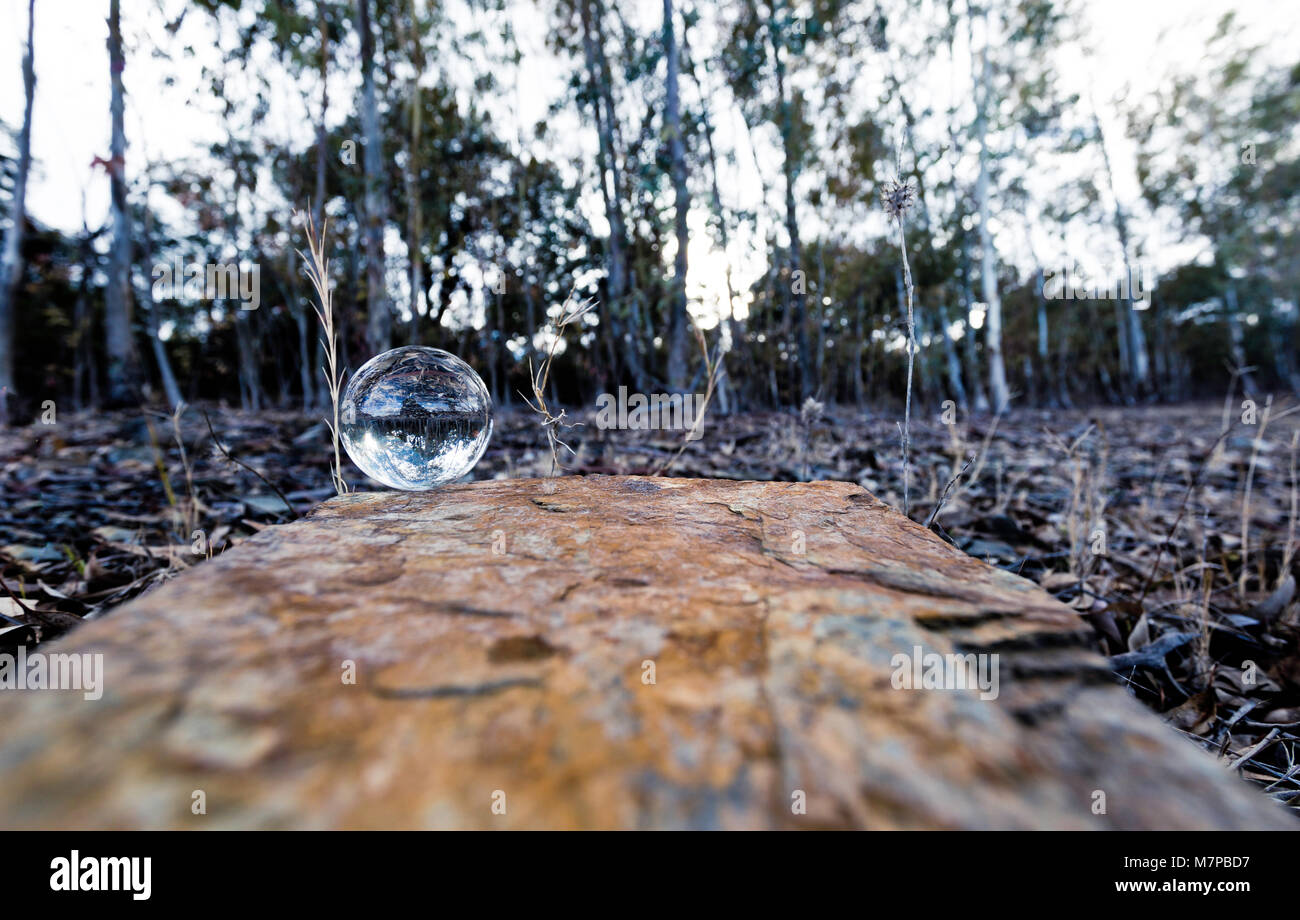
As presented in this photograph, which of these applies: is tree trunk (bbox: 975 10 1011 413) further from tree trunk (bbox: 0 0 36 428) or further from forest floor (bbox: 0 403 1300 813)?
tree trunk (bbox: 0 0 36 428)

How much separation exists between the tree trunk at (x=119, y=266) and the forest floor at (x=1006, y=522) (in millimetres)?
4460

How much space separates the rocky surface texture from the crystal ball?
0.97 metres

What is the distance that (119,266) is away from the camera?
9352 millimetres

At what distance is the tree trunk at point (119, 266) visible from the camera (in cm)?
897

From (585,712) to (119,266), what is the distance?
12851mm

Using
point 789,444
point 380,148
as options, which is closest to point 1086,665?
point 789,444

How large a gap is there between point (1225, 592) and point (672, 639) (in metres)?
2.68

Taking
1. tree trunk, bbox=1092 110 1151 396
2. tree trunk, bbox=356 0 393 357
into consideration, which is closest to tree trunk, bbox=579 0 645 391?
tree trunk, bbox=356 0 393 357

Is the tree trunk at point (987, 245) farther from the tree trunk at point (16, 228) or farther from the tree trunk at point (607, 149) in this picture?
the tree trunk at point (16, 228)

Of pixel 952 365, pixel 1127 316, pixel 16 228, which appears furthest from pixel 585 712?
pixel 1127 316

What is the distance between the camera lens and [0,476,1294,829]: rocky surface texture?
0.48 meters

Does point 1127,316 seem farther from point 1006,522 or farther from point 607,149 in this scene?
point 1006,522

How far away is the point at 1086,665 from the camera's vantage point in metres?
0.72
